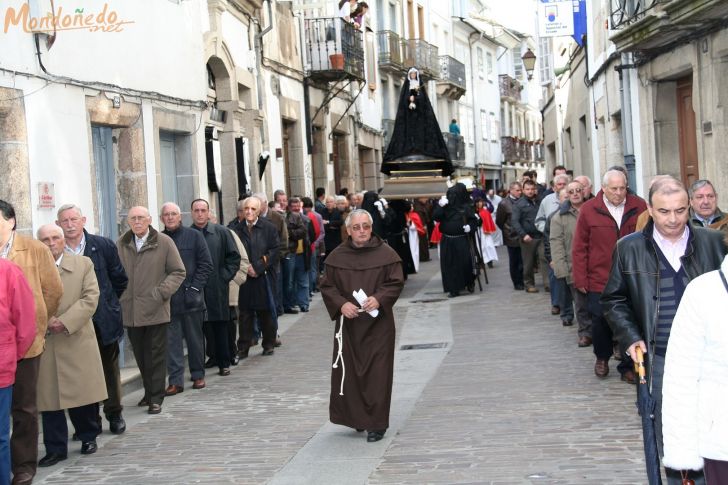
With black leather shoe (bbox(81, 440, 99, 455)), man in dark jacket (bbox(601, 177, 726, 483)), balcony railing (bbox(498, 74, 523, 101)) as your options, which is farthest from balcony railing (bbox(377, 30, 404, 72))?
man in dark jacket (bbox(601, 177, 726, 483))

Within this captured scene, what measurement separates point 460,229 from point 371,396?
10.6m

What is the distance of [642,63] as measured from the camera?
59.4ft

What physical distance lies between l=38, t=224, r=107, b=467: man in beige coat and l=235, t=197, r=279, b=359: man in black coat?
14.1 ft

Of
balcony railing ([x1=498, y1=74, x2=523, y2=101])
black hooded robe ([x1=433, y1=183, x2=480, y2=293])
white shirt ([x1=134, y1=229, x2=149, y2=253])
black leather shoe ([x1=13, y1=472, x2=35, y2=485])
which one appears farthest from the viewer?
balcony railing ([x1=498, y1=74, x2=523, y2=101])

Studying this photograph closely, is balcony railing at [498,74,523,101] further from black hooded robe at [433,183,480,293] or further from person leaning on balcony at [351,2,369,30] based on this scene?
black hooded robe at [433,183,480,293]

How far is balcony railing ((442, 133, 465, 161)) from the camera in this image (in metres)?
46.3

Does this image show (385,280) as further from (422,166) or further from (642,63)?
(422,166)

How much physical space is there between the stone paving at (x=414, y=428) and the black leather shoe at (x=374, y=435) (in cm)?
6

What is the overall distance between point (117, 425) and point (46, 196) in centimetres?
311

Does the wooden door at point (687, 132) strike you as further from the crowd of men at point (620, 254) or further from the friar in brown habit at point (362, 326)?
the friar in brown habit at point (362, 326)

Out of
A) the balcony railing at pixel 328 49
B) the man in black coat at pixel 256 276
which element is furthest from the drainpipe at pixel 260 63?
the man in black coat at pixel 256 276

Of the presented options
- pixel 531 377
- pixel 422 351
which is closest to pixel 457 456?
pixel 531 377

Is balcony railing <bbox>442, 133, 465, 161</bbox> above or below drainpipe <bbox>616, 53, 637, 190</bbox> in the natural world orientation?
above

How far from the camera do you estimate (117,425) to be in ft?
Answer: 29.7
